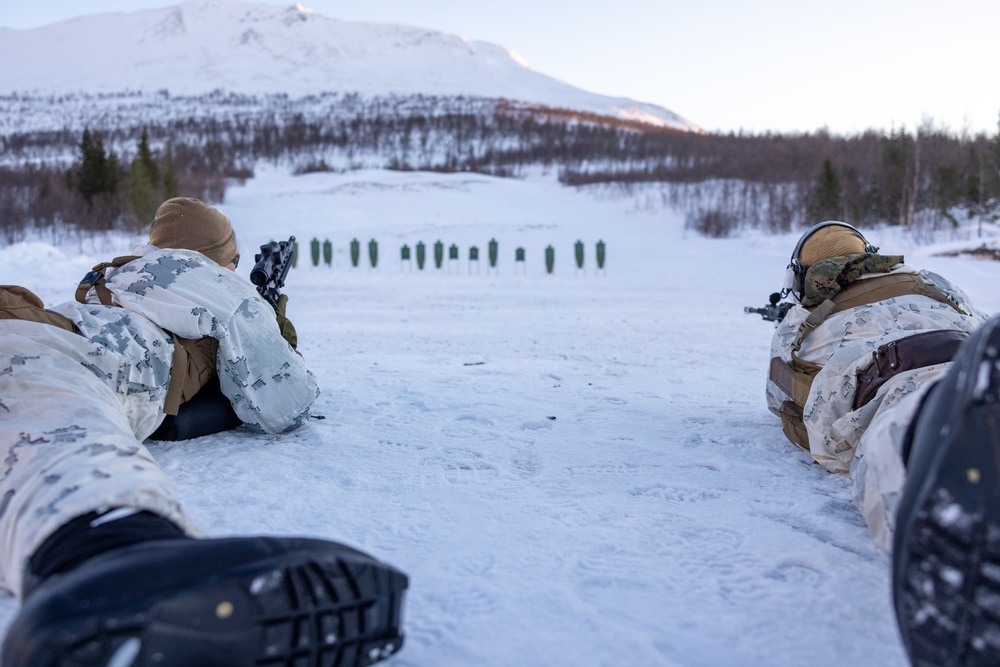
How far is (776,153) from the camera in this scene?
160 ft

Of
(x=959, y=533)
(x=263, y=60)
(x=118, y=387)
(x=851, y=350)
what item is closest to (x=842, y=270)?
(x=851, y=350)

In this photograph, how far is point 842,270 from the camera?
2.54 meters

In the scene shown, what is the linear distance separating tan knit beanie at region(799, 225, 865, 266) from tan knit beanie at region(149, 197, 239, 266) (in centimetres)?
235

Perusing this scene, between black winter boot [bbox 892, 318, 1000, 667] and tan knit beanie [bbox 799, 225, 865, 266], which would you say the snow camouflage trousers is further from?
tan knit beanie [bbox 799, 225, 865, 266]

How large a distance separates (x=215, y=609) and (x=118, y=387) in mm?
1347

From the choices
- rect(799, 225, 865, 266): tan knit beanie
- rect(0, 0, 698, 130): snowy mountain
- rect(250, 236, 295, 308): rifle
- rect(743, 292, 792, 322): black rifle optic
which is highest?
rect(0, 0, 698, 130): snowy mountain

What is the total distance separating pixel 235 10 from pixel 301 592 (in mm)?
166583

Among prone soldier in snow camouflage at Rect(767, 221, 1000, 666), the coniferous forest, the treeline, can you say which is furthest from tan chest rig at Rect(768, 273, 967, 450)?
the coniferous forest

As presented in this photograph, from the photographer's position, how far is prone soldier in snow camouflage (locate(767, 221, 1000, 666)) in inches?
38.6

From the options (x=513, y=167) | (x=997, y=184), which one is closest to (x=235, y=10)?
(x=513, y=167)

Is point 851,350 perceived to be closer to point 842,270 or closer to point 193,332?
point 842,270

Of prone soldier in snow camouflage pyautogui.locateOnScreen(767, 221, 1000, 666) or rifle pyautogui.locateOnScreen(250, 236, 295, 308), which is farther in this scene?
rifle pyautogui.locateOnScreen(250, 236, 295, 308)

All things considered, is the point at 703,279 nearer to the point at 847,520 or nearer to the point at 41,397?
the point at 847,520

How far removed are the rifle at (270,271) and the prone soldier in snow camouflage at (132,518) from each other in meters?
0.49
